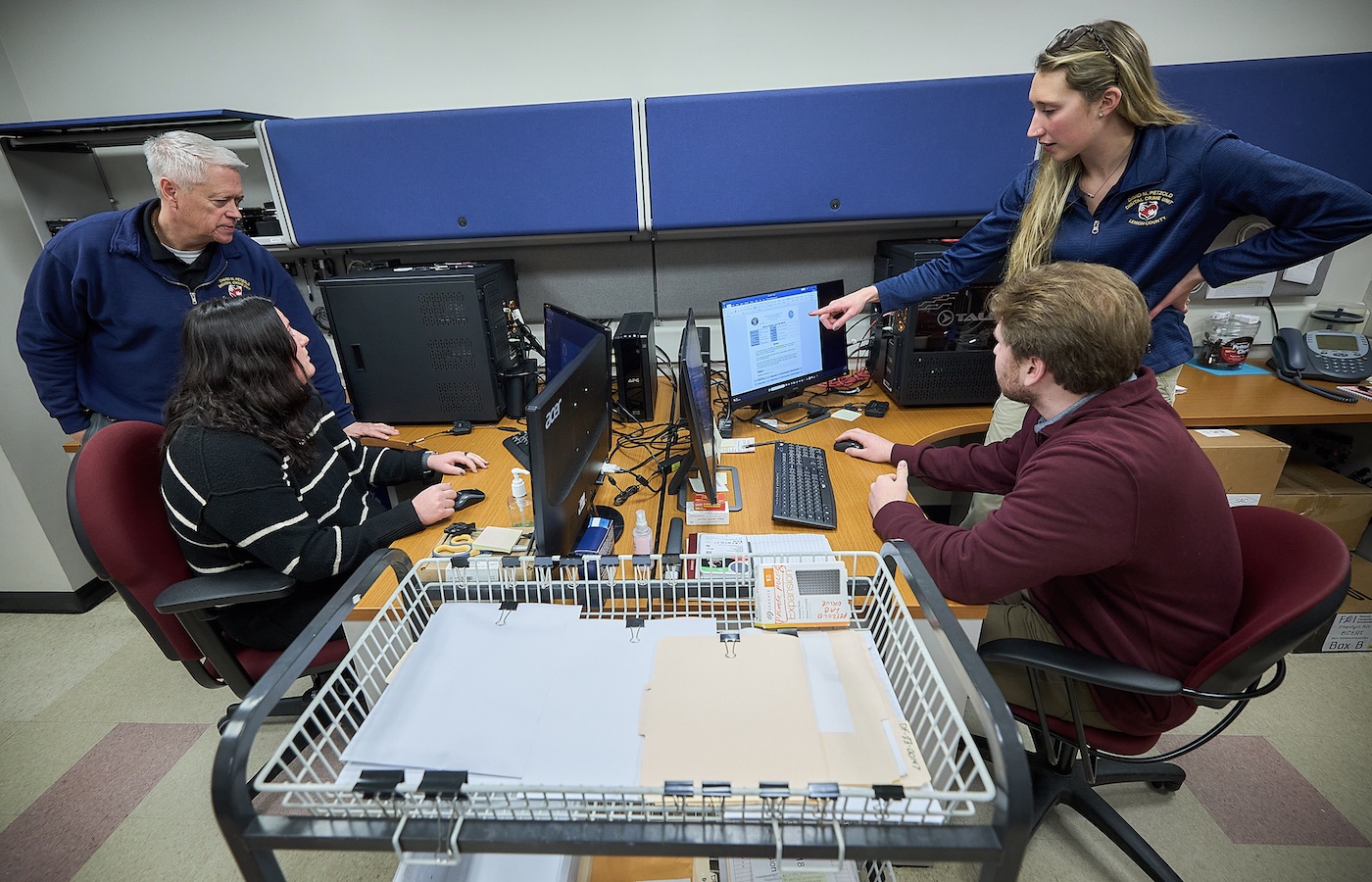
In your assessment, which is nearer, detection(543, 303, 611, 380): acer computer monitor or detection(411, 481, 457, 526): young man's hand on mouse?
detection(411, 481, 457, 526): young man's hand on mouse

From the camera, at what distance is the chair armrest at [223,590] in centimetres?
114

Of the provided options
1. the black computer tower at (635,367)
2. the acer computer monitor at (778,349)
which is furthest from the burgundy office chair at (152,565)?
the acer computer monitor at (778,349)

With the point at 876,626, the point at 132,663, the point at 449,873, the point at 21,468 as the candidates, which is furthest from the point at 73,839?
the point at 876,626

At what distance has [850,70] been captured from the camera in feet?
6.94

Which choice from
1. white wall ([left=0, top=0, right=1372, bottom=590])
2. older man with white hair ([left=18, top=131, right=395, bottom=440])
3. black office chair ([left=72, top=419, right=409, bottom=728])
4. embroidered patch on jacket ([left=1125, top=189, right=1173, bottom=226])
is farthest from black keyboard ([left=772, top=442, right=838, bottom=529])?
older man with white hair ([left=18, top=131, right=395, bottom=440])

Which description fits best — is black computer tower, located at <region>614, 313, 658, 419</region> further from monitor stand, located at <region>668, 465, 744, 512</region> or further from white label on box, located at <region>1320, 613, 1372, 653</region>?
white label on box, located at <region>1320, 613, 1372, 653</region>

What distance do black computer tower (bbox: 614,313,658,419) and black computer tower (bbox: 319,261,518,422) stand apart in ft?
1.47

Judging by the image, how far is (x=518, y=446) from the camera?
1.80m

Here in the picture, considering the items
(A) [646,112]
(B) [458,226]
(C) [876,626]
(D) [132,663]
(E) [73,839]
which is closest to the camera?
(C) [876,626]

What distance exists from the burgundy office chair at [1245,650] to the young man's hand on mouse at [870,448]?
678 millimetres

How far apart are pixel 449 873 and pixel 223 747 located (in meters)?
0.39

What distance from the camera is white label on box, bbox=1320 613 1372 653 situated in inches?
76.9

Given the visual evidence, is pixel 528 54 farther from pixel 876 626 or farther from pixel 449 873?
pixel 449 873

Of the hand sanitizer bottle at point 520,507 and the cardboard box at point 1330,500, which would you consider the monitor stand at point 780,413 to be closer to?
the hand sanitizer bottle at point 520,507
